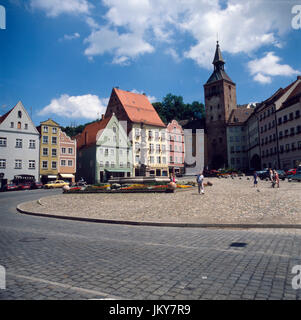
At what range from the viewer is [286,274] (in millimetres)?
4613

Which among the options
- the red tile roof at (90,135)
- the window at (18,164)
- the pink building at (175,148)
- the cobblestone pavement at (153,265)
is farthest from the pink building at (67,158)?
the cobblestone pavement at (153,265)

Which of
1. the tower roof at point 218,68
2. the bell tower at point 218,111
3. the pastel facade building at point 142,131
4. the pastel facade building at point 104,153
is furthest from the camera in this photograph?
the tower roof at point 218,68

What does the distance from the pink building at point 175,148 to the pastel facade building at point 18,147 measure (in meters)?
31.4

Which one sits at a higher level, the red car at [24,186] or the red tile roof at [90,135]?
the red tile roof at [90,135]

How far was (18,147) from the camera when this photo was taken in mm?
49812

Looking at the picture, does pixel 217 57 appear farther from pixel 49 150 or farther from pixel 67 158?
pixel 49 150

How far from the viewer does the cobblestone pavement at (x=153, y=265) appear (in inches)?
→ 159

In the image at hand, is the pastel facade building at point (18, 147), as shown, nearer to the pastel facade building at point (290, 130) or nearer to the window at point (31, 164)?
the window at point (31, 164)

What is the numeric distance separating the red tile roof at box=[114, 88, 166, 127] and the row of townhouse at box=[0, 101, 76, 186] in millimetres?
15319

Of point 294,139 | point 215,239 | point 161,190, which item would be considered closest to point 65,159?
point 161,190

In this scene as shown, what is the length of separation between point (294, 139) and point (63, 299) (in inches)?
2181

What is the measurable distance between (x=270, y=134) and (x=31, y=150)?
49.3 m

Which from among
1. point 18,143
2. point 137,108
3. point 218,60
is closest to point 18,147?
point 18,143

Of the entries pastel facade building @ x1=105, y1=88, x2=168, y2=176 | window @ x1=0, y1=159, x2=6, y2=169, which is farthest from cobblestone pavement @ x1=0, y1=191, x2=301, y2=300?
pastel facade building @ x1=105, y1=88, x2=168, y2=176
